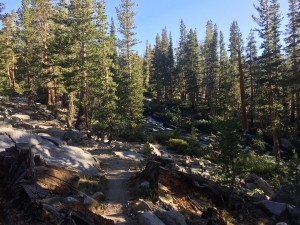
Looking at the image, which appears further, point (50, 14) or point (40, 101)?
point (40, 101)

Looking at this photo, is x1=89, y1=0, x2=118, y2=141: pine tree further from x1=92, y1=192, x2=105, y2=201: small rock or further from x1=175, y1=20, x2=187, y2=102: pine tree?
x1=175, y1=20, x2=187, y2=102: pine tree

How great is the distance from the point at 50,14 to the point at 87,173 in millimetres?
29931

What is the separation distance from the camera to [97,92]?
26.1 metres

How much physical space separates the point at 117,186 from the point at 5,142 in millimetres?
5419

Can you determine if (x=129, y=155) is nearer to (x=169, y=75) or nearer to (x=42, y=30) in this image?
(x=42, y=30)

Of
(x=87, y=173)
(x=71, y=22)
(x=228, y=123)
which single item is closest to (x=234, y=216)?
(x=228, y=123)

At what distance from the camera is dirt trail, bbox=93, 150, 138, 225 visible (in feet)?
33.0

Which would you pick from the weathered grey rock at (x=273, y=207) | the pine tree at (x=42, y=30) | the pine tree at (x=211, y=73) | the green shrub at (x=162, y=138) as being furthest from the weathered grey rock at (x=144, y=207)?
the pine tree at (x=211, y=73)

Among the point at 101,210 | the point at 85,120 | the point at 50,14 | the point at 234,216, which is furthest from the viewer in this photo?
the point at 50,14

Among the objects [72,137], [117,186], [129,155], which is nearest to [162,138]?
[129,155]

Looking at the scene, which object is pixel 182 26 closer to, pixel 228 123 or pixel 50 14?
pixel 50 14

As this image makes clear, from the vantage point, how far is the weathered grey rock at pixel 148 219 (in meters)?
9.53

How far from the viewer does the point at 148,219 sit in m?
9.61

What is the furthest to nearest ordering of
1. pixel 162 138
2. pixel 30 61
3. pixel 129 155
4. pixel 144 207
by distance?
pixel 30 61 → pixel 162 138 → pixel 129 155 → pixel 144 207
